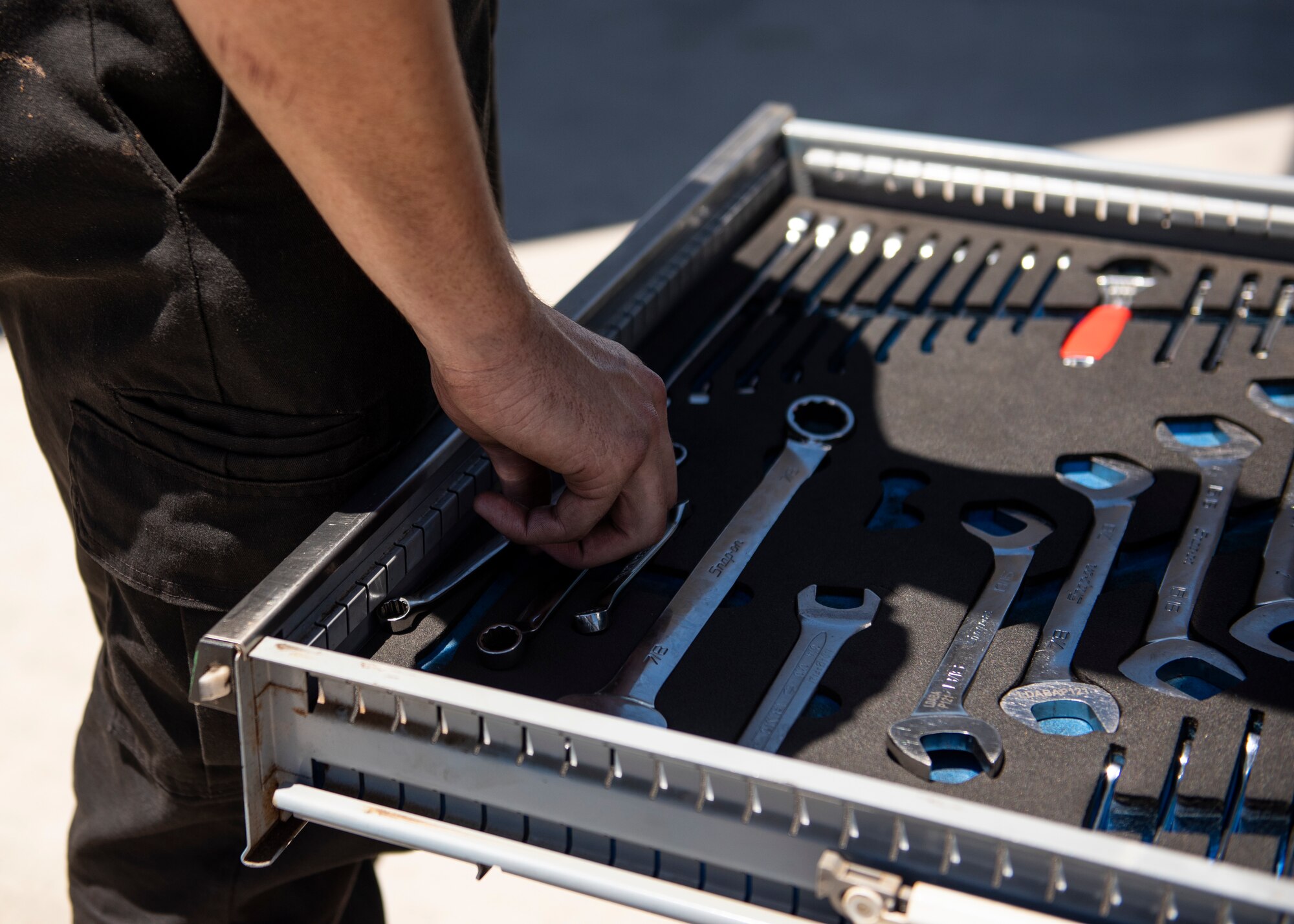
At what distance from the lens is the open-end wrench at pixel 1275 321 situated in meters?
0.93

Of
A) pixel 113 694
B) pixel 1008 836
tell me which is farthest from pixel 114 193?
pixel 1008 836

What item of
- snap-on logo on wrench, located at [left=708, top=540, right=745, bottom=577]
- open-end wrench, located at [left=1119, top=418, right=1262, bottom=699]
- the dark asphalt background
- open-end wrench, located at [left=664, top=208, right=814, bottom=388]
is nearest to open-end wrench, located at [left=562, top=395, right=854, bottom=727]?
snap-on logo on wrench, located at [left=708, top=540, right=745, bottom=577]

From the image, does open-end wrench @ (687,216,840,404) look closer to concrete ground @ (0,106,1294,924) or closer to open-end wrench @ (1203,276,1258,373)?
open-end wrench @ (1203,276,1258,373)

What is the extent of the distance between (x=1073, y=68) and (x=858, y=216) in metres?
2.73

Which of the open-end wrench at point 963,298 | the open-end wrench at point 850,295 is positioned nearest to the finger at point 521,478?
the open-end wrench at point 850,295

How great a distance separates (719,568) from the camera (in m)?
0.76

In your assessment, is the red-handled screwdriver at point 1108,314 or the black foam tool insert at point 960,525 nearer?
the black foam tool insert at point 960,525

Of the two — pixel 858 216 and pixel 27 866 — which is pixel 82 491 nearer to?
pixel 858 216

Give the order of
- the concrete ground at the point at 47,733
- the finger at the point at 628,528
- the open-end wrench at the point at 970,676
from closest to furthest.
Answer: the open-end wrench at the point at 970,676, the finger at the point at 628,528, the concrete ground at the point at 47,733

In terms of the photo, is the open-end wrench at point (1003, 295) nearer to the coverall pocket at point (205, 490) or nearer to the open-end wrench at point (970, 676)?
the open-end wrench at point (970, 676)

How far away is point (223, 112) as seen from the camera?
2.17 ft

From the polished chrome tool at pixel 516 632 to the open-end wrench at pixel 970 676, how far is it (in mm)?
213

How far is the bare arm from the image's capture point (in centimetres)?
55

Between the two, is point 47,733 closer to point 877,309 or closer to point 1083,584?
point 877,309
